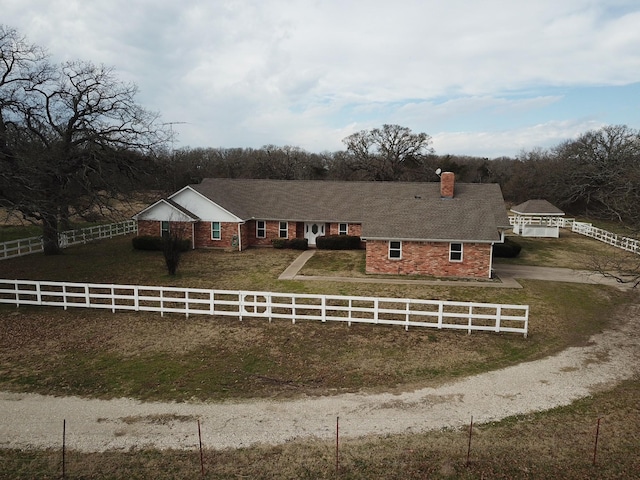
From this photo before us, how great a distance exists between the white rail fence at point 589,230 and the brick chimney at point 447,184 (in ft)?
42.9

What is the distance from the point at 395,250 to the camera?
24844 millimetres

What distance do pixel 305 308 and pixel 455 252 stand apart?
36.6 ft

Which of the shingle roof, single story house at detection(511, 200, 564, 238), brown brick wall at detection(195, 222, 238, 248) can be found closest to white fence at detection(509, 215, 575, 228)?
single story house at detection(511, 200, 564, 238)

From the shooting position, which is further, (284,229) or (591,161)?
(591,161)

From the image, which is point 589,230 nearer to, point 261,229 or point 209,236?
point 261,229

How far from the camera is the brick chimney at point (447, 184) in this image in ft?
106

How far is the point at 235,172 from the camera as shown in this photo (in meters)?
83.0

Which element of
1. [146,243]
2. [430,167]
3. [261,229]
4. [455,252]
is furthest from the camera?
[430,167]

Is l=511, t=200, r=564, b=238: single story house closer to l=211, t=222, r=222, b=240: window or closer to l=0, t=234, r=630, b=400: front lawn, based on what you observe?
l=0, t=234, r=630, b=400: front lawn

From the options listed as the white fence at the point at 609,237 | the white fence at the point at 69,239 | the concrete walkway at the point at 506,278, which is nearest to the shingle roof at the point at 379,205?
the concrete walkway at the point at 506,278

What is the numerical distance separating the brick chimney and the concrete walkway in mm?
7641

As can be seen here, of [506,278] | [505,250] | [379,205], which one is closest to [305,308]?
[506,278]

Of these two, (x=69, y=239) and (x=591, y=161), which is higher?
(x=591, y=161)

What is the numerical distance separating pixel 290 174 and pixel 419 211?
173ft
